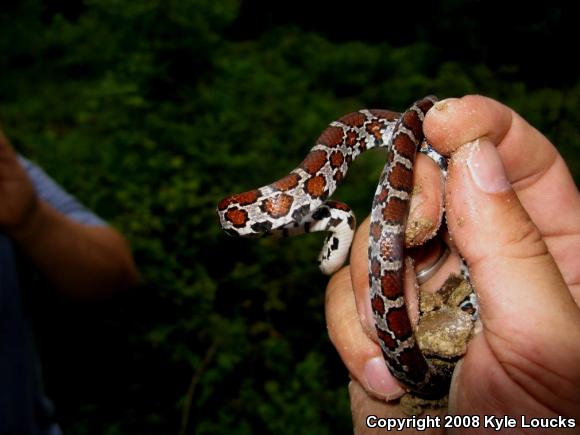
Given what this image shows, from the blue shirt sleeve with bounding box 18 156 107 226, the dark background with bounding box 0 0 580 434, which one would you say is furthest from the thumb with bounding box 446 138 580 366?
the dark background with bounding box 0 0 580 434

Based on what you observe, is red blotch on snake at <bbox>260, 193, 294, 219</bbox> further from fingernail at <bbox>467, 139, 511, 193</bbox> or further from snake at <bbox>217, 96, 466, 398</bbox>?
fingernail at <bbox>467, 139, 511, 193</bbox>

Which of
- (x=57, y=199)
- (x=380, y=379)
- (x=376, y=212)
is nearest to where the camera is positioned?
(x=376, y=212)

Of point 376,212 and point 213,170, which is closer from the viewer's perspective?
point 376,212

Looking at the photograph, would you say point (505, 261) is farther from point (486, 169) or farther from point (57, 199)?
point (57, 199)

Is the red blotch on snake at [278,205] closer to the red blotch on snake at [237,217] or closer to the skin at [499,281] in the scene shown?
the red blotch on snake at [237,217]

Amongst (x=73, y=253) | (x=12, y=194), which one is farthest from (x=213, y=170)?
(x=12, y=194)

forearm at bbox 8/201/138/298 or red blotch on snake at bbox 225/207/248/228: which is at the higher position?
red blotch on snake at bbox 225/207/248/228
